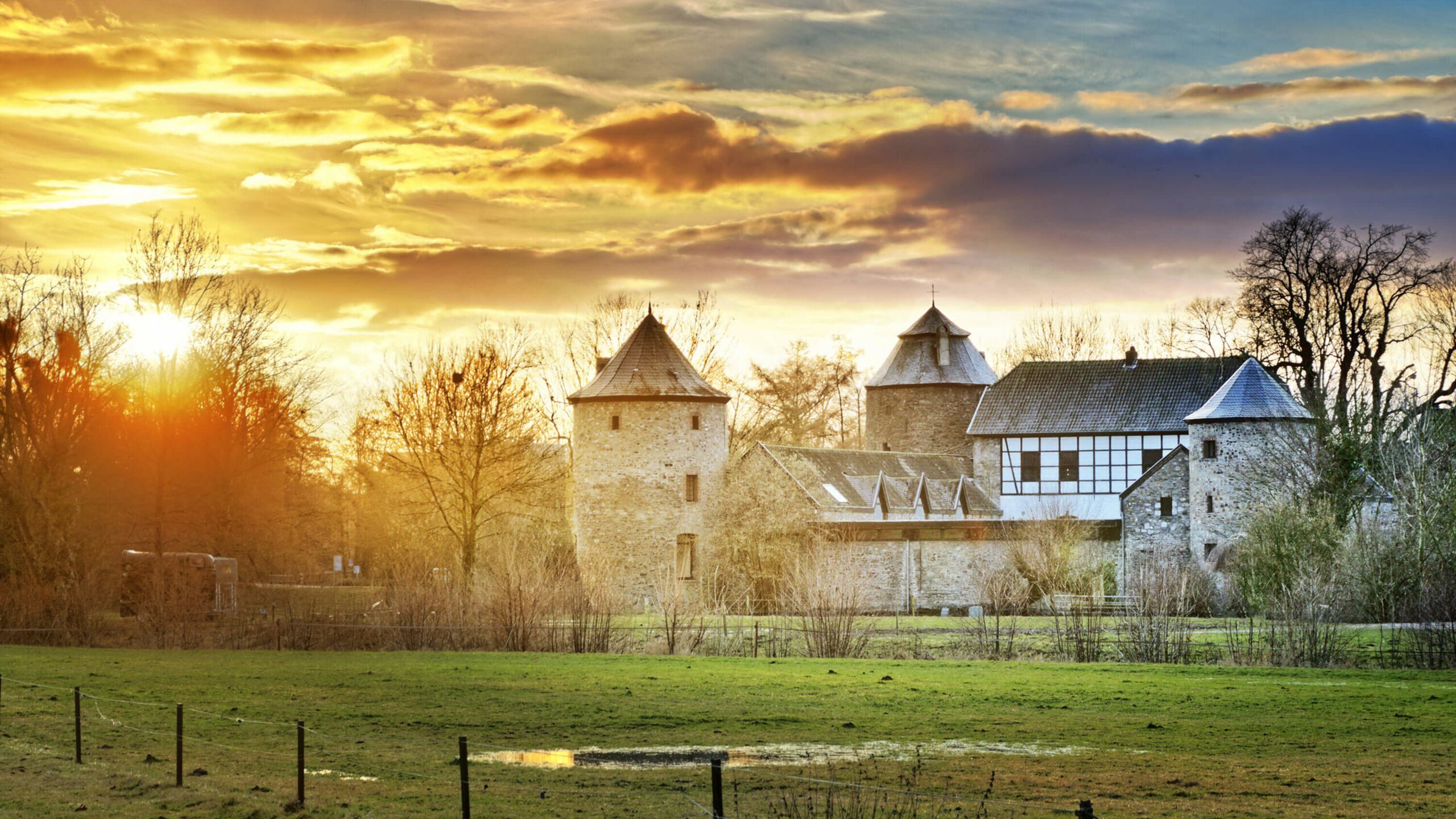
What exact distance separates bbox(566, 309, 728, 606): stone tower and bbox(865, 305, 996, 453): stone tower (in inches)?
481

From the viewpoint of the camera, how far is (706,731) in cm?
1692

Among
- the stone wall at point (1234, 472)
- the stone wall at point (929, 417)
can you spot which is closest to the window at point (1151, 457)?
the stone wall at point (1234, 472)

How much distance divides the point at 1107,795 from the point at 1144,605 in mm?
15281

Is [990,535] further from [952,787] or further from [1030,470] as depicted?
→ [952,787]

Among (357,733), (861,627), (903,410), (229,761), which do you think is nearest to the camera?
(229,761)

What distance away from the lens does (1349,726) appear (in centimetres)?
1702

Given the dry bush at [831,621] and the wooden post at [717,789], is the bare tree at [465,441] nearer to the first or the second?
the dry bush at [831,621]

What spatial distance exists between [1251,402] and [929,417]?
47.3ft

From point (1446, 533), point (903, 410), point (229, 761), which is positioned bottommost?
point (229, 761)

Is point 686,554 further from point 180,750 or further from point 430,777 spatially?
point 180,750

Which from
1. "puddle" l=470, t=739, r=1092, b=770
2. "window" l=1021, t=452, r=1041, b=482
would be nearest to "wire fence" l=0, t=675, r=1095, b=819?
"puddle" l=470, t=739, r=1092, b=770

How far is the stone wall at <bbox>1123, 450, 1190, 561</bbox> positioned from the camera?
144 ft

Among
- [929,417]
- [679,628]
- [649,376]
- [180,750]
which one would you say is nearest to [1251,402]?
[929,417]

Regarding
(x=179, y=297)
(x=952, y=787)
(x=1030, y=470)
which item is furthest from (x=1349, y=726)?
(x=179, y=297)
